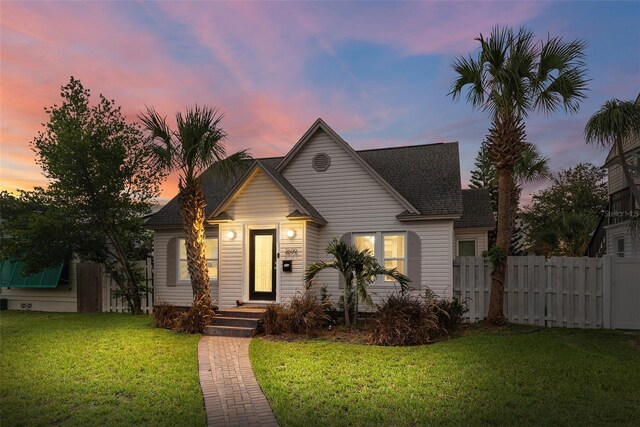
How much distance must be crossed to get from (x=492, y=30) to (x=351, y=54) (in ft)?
16.7

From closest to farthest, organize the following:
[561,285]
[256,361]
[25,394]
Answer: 1. [25,394]
2. [256,361]
3. [561,285]

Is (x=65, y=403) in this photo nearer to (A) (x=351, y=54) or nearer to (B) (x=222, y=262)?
(B) (x=222, y=262)

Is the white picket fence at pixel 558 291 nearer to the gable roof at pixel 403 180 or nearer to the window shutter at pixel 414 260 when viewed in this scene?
the window shutter at pixel 414 260

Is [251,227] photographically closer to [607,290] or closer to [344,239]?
[344,239]

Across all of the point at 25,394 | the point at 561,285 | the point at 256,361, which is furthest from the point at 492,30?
the point at 25,394

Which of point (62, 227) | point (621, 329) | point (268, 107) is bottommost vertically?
point (621, 329)

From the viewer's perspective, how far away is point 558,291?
10883mm

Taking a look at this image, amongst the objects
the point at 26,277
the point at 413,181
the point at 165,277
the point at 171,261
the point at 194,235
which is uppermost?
the point at 413,181

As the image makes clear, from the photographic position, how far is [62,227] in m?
13.5

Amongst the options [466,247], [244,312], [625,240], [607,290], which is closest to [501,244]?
[607,290]

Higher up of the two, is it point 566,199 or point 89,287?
point 566,199

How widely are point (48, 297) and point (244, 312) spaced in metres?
10.4

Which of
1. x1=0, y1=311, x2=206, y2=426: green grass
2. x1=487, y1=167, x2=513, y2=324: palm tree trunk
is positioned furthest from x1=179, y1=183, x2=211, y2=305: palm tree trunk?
x1=487, y1=167, x2=513, y2=324: palm tree trunk

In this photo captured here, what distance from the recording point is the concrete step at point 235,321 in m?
10.4
